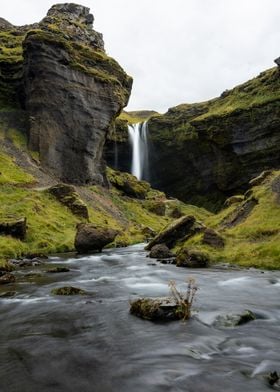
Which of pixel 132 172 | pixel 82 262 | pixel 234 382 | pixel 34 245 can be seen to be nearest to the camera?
pixel 234 382

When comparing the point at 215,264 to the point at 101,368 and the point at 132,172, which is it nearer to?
the point at 101,368

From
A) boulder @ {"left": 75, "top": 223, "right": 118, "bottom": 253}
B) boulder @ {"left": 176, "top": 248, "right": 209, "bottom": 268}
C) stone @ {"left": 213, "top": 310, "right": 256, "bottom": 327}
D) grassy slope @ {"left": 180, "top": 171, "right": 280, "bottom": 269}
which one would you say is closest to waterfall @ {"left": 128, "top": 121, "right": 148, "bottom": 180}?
boulder @ {"left": 75, "top": 223, "right": 118, "bottom": 253}

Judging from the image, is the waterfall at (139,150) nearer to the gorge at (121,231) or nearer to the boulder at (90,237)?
the gorge at (121,231)

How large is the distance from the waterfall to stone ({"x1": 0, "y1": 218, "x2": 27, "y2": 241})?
107 meters

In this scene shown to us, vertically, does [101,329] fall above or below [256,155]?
below

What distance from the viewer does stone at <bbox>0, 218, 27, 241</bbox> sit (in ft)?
154

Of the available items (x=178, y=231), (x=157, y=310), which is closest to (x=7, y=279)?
(x=157, y=310)

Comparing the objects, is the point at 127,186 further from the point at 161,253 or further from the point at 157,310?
the point at 157,310

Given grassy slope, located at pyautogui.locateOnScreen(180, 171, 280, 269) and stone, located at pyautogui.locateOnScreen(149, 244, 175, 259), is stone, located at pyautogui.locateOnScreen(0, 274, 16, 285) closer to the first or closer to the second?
grassy slope, located at pyautogui.locateOnScreen(180, 171, 280, 269)

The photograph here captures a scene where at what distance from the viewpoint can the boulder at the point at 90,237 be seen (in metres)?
49.1

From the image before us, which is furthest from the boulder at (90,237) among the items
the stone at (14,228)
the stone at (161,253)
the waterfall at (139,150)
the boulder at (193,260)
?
the waterfall at (139,150)

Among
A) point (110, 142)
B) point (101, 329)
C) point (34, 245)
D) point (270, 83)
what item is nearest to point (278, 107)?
point (270, 83)

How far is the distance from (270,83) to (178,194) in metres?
53.8

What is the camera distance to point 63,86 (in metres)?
104
